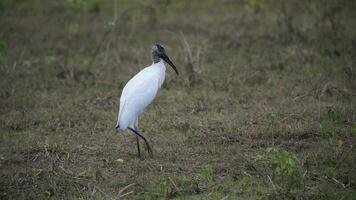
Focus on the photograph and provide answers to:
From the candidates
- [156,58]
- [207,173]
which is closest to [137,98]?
[156,58]

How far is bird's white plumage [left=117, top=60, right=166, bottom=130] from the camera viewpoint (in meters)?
6.57

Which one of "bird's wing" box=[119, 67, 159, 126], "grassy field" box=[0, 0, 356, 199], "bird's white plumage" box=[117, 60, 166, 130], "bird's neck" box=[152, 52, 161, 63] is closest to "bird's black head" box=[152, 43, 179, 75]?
"bird's neck" box=[152, 52, 161, 63]

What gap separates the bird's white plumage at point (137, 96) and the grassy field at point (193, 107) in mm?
411

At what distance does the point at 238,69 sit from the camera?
9.88 metres

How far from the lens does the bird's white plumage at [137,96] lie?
21.6 feet

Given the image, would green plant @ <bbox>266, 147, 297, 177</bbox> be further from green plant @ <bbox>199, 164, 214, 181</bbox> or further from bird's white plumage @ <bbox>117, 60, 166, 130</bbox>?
bird's white plumage @ <bbox>117, 60, 166, 130</bbox>

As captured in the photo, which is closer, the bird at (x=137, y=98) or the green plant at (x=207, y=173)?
the green plant at (x=207, y=173)

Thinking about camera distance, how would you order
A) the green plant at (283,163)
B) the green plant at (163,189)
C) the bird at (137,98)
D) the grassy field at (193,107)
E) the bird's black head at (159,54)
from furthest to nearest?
1. the bird's black head at (159,54)
2. the bird at (137,98)
3. the grassy field at (193,107)
4. the green plant at (163,189)
5. the green plant at (283,163)

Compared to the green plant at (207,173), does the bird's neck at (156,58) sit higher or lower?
higher

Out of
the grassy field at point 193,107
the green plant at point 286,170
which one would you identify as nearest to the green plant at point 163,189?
the grassy field at point 193,107

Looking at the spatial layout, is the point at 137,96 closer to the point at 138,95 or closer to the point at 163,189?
the point at 138,95

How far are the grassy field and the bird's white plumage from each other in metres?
0.41

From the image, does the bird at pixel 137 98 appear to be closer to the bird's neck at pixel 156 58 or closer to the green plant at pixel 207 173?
the bird's neck at pixel 156 58

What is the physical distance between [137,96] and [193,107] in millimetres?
1631
